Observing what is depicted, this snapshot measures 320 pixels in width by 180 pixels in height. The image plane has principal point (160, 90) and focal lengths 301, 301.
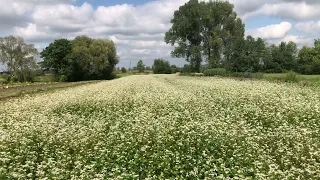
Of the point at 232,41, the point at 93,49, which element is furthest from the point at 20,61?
the point at 232,41

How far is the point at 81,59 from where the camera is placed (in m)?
81.9

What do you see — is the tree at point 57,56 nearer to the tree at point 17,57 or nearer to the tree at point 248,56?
the tree at point 17,57

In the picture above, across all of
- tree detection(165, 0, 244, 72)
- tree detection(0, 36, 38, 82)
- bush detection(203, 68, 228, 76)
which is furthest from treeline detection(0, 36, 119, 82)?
bush detection(203, 68, 228, 76)

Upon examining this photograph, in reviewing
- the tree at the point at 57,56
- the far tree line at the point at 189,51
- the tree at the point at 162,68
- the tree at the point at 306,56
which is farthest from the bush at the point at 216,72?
the tree at the point at 162,68

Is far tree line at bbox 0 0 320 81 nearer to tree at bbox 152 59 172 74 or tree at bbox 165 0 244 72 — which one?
tree at bbox 165 0 244 72

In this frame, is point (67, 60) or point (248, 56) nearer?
point (248, 56)

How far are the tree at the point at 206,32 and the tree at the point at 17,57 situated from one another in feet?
126

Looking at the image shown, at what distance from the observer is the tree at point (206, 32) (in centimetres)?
6519

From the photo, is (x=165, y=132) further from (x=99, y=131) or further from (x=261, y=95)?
(x=261, y=95)

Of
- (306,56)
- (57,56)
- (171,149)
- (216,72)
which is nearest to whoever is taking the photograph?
(171,149)

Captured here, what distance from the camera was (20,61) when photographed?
82125 millimetres

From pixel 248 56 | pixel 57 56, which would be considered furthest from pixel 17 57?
pixel 248 56

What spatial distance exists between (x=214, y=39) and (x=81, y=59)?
3742cm

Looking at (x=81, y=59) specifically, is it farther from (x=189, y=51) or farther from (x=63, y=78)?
(x=189, y=51)
